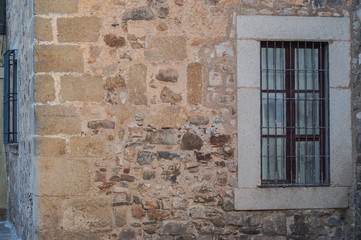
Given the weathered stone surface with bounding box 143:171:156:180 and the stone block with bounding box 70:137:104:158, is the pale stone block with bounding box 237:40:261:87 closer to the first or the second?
the weathered stone surface with bounding box 143:171:156:180

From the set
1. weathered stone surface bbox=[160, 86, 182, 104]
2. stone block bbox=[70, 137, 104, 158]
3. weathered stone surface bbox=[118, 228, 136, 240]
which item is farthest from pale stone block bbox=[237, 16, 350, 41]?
weathered stone surface bbox=[118, 228, 136, 240]

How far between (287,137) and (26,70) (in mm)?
2660

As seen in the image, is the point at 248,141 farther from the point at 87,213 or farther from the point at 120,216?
the point at 87,213

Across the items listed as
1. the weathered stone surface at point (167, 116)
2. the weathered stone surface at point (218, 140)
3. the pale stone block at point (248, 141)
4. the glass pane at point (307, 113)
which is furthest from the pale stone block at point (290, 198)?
the weathered stone surface at point (167, 116)

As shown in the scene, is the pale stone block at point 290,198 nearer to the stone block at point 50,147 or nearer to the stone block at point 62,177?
the stone block at point 62,177

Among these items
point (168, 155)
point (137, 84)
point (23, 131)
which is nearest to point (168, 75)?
point (137, 84)

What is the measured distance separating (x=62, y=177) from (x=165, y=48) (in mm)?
1455

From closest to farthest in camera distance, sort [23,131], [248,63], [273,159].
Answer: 1. [248,63]
2. [273,159]
3. [23,131]

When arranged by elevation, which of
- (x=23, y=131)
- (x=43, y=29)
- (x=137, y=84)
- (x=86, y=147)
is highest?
(x=43, y=29)

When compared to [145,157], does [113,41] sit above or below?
above

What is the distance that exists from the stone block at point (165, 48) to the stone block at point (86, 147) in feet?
2.88

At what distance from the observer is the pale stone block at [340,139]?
535 cm

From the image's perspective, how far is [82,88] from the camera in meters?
4.98

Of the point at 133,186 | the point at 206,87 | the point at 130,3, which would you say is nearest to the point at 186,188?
the point at 133,186
